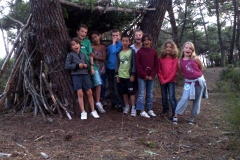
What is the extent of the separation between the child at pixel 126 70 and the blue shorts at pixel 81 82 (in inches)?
24.8

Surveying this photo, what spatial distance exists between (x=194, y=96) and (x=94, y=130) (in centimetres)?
188

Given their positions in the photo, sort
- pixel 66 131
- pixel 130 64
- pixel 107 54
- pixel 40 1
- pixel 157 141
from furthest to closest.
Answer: pixel 107 54, pixel 130 64, pixel 40 1, pixel 66 131, pixel 157 141

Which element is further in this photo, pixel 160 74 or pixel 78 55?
pixel 160 74

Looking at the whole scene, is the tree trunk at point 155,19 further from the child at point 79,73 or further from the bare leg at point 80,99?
the bare leg at point 80,99

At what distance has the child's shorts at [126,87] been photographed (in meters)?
5.59

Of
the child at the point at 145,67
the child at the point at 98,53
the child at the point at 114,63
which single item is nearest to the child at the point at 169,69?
the child at the point at 145,67

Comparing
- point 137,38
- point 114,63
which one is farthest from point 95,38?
point 137,38

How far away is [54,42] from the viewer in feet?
17.4

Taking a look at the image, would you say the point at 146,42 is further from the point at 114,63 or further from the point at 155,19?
the point at 155,19

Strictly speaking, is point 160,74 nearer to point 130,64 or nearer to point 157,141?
point 130,64

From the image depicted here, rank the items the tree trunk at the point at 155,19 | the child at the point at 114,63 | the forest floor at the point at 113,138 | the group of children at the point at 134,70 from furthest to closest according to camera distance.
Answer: the tree trunk at the point at 155,19, the child at the point at 114,63, the group of children at the point at 134,70, the forest floor at the point at 113,138

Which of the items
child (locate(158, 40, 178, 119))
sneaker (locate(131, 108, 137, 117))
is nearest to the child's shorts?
sneaker (locate(131, 108, 137, 117))

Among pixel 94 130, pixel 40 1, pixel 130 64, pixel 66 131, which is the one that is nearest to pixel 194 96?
pixel 130 64

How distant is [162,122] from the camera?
541 centimetres
